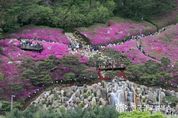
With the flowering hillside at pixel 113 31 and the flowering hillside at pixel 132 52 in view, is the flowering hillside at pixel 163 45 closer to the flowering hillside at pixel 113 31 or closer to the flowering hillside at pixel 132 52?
the flowering hillside at pixel 132 52

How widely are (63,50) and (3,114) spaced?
10.2m

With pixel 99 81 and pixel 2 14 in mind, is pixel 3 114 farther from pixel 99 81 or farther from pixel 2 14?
pixel 2 14

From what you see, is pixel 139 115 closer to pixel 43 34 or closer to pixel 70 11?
pixel 43 34

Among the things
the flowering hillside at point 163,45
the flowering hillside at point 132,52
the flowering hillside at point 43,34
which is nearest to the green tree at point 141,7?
the flowering hillside at point 163,45

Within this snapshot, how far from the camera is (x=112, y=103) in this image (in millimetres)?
60250

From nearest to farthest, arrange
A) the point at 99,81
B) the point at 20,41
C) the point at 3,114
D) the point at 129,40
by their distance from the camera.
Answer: the point at 3,114 → the point at 99,81 → the point at 20,41 → the point at 129,40

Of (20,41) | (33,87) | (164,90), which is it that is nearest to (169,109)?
(164,90)

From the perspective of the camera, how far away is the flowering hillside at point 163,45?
6850cm

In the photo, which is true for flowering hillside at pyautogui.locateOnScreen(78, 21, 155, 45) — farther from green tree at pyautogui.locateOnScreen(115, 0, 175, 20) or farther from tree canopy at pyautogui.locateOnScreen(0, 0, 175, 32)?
green tree at pyautogui.locateOnScreen(115, 0, 175, 20)

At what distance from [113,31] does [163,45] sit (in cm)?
522

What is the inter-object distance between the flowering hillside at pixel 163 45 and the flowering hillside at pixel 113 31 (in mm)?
2271

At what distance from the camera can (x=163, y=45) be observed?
7025cm

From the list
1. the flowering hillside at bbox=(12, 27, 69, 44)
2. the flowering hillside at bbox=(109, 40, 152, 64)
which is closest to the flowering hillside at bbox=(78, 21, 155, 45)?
the flowering hillside at bbox=(109, 40, 152, 64)

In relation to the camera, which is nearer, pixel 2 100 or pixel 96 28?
pixel 2 100
